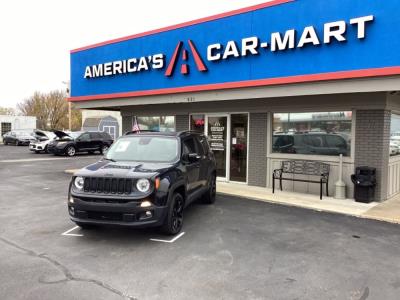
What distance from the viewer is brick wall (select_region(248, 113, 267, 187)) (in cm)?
1112

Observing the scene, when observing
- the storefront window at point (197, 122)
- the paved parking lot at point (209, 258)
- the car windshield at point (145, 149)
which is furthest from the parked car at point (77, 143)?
the car windshield at point (145, 149)

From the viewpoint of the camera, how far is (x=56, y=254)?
5.21m

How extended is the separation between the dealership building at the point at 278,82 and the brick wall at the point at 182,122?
0.12 feet

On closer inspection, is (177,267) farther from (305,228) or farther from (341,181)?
(341,181)

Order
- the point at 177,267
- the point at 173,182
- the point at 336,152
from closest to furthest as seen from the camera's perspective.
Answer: the point at 177,267 < the point at 173,182 < the point at 336,152

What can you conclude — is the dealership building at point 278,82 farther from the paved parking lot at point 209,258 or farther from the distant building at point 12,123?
the distant building at point 12,123

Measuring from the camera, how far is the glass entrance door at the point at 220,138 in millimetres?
12094

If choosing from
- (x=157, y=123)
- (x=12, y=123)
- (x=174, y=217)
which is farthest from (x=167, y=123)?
(x=12, y=123)

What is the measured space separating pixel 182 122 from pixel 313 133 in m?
4.93

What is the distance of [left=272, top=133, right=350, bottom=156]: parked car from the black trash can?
2.75ft

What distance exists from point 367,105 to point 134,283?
7.47 m

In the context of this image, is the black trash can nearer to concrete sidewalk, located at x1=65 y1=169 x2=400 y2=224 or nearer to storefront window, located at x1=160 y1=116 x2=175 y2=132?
concrete sidewalk, located at x1=65 y1=169 x2=400 y2=224

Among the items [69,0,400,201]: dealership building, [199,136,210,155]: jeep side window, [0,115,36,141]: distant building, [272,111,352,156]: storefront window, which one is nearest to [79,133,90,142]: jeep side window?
[69,0,400,201]: dealership building

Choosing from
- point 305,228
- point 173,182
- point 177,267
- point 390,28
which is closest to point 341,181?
point 305,228
